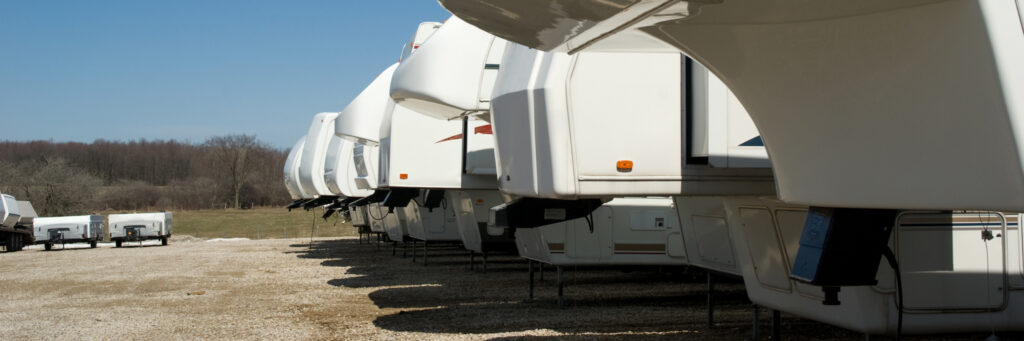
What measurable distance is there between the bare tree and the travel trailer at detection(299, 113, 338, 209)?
42.5 meters

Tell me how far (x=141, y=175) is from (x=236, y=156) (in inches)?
864

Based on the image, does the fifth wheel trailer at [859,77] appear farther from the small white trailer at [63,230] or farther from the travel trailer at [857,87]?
the small white trailer at [63,230]

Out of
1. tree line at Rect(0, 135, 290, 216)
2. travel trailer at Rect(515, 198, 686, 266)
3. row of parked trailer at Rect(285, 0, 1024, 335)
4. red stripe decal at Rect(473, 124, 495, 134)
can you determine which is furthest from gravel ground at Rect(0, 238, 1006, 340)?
tree line at Rect(0, 135, 290, 216)

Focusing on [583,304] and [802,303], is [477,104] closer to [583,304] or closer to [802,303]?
[583,304]

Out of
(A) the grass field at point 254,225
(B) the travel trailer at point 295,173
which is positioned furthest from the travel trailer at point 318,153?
(A) the grass field at point 254,225

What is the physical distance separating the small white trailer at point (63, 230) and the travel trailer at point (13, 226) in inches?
35.9

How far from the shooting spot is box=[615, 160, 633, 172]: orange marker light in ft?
22.8

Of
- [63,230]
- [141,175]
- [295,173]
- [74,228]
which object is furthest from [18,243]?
[141,175]

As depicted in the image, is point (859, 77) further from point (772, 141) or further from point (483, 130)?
point (483, 130)

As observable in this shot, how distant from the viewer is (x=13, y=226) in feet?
92.6

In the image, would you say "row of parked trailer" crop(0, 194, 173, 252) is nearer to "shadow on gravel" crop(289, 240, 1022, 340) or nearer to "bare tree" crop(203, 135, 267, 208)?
"shadow on gravel" crop(289, 240, 1022, 340)

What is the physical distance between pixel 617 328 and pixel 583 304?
1.92 meters

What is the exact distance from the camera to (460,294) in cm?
1175

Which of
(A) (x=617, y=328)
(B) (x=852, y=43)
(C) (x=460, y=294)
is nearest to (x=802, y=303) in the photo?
(A) (x=617, y=328)
